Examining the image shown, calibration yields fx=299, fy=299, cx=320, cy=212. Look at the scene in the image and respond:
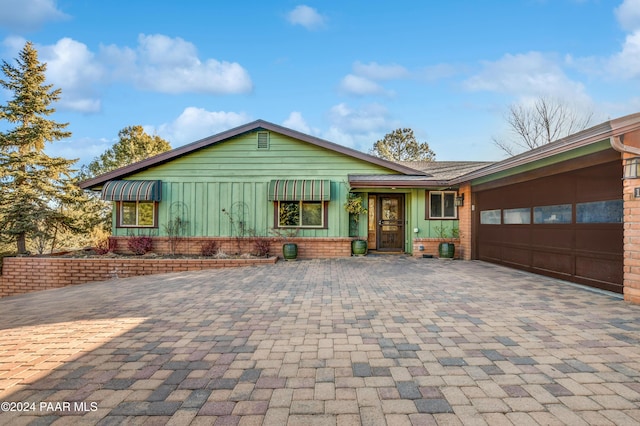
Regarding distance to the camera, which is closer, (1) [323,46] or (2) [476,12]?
(2) [476,12]

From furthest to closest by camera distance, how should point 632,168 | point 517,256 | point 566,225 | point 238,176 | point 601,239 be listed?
point 238,176
point 517,256
point 566,225
point 601,239
point 632,168

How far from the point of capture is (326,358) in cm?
283

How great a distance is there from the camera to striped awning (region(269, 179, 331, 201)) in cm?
1019

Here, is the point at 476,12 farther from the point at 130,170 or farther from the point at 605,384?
the point at 130,170

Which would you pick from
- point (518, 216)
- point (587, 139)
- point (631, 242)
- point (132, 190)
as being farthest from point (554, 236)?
point (132, 190)

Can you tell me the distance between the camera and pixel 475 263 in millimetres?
8836

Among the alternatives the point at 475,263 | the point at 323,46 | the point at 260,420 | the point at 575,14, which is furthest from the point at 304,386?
the point at 575,14

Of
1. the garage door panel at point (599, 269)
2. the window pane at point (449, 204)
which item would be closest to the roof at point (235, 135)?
the window pane at point (449, 204)

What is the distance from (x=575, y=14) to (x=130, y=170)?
61.7 feet

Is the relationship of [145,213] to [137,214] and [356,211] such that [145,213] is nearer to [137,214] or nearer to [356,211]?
[137,214]

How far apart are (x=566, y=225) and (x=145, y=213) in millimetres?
12297

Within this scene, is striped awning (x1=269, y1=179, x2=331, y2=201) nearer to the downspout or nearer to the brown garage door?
the brown garage door

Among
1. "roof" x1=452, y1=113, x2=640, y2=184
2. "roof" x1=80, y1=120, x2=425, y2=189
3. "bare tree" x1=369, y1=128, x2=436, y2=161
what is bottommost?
"roof" x1=452, y1=113, x2=640, y2=184

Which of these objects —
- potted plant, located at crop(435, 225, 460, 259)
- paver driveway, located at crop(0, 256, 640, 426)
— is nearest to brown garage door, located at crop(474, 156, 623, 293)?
paver driveway, located at crop(0, 256, 640, 426)
